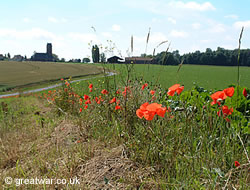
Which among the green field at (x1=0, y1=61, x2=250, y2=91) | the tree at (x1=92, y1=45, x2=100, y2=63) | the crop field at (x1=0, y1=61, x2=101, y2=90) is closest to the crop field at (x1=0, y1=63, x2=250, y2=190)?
the green field at (x1=0, y1=61, x2=250, y2=91)

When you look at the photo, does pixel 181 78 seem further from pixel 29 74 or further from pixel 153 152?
pixel 29 74

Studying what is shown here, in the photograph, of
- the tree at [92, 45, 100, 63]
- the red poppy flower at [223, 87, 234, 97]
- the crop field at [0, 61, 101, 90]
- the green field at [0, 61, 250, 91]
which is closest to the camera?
the red poppy flower at [223, 87, 234, 97]

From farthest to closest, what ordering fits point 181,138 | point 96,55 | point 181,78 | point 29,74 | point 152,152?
1. point 29,74
2. point 181,78
3. point 96,55
4. point 152,152
5. point 181,138

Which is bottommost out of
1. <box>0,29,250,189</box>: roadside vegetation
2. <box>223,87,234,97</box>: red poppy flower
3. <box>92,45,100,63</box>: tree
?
<box>0,29,250,189</box>: roadside vegetation

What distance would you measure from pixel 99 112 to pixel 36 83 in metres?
21.9

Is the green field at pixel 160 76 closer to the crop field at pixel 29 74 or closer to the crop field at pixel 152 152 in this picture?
the crop field at pixel 29 74

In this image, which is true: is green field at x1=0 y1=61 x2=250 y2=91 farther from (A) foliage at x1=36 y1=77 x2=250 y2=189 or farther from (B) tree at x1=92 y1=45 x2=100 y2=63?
(A) foliage at x1=36 y1=77 x2=250 y2=189

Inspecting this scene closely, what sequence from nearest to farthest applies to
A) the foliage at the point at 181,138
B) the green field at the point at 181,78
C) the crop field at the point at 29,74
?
the foliage at the point at 181,138 < the green field at the point at 181,78 < the crop field at the point at 29,74

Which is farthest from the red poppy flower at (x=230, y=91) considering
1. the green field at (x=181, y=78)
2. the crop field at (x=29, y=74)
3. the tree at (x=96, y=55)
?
the crop field at (x=29, y=74)

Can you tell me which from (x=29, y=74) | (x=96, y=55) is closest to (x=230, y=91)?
(x=96, y=55)

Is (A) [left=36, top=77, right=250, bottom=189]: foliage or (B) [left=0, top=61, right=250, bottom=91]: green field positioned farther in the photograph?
(B) [left=0, top=61, right=250, bottom=91]: green field

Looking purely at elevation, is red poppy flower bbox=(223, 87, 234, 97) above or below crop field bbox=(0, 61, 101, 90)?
above

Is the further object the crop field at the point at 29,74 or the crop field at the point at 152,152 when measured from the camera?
the crop field at the point at 29,74

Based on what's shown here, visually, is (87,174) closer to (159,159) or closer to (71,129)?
(159,159)
